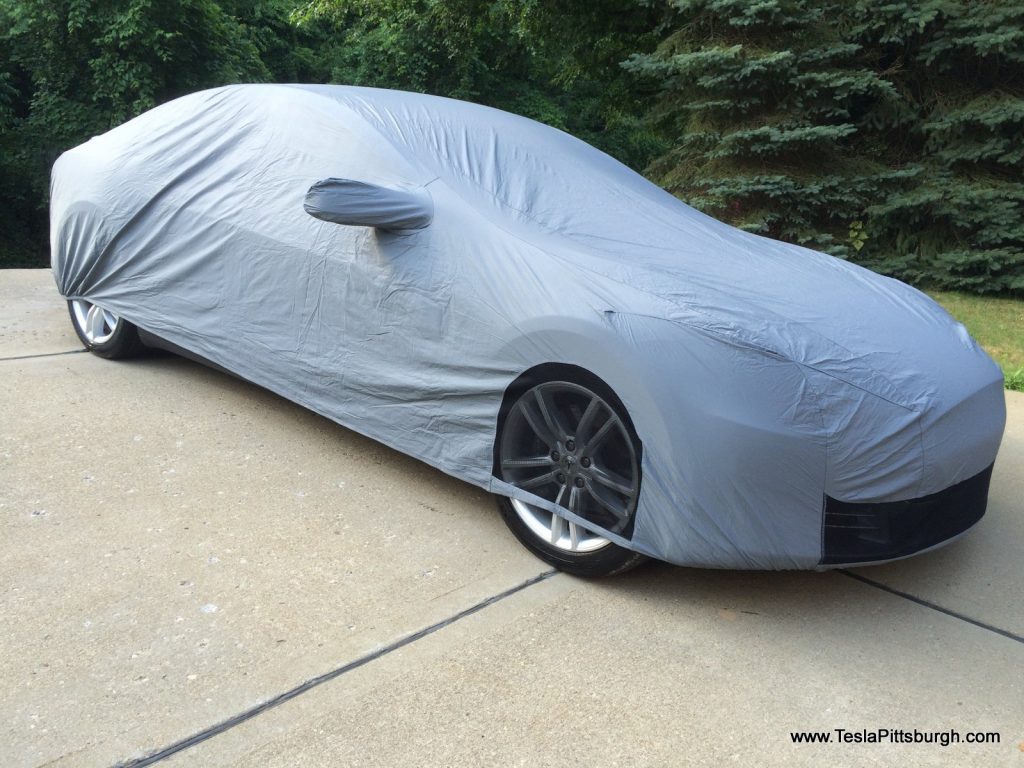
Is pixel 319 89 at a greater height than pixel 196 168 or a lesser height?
greater

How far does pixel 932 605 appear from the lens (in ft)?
10.7

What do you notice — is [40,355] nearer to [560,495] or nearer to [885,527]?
[560,495]

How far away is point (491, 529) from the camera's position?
3623 mm

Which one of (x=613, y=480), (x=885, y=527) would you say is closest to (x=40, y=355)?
(x=613, y=480)

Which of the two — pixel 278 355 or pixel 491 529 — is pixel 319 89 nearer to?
pixel 278 355

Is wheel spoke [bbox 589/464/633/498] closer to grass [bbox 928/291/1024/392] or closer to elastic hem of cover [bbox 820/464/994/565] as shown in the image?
elastic hem of cover [bbox 820/464/994/565]

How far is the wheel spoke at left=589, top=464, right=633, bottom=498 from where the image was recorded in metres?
3.11

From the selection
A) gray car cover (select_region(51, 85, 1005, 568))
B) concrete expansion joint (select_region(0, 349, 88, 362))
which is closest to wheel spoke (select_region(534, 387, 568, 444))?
gray car cover (select_region(51, 85, 1005, 568))

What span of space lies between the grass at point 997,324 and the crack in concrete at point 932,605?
Answer: 3.69 m

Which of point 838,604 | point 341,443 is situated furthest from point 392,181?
point 838,604

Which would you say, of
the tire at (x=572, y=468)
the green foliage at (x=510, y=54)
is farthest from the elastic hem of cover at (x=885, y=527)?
the green foliage at (x=510, y=54)

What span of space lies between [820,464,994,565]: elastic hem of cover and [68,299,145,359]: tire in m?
3.74

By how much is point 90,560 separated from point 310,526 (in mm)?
755

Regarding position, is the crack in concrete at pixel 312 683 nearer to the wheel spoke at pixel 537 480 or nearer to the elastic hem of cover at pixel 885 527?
the wheel spoke at pixel 537 480
